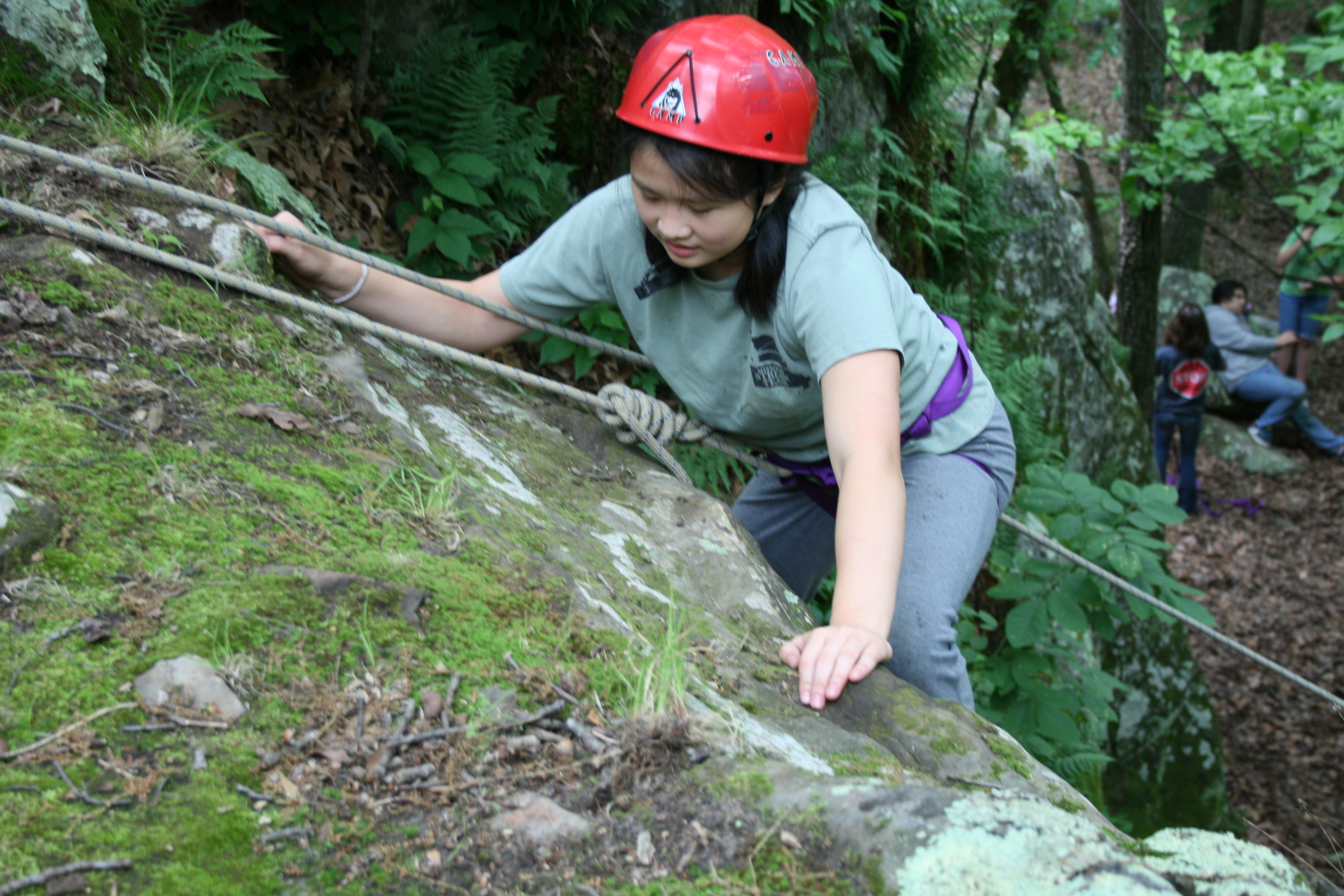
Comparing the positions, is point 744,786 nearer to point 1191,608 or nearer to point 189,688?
point 189,688

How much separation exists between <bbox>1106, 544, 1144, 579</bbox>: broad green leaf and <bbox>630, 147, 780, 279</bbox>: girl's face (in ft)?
9.74

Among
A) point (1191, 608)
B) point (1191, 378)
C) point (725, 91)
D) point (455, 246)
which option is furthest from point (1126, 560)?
point (1191, 378)

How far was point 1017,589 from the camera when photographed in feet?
14.9

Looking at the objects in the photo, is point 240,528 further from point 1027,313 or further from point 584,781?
point 1027,313

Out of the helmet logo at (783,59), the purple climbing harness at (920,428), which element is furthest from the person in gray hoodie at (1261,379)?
the helmet logo at (783,59)

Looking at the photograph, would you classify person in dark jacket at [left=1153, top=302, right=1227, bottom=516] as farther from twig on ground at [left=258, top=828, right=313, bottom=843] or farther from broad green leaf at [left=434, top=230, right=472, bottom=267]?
twig on ground at [left=258, top=828, right=313, bottom=843]

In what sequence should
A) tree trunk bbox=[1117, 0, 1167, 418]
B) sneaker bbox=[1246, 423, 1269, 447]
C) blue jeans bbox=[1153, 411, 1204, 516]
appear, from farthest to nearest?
sneaker bbox=[1246, 423, 1269, 447] < blue jeans bbox=[1153, 411, 1204, 516] < tree trunk bbox=[1117, 0, 1167, 418]

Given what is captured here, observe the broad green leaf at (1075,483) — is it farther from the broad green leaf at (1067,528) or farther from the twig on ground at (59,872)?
the twig on ground at (59,872)

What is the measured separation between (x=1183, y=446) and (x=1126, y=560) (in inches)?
309

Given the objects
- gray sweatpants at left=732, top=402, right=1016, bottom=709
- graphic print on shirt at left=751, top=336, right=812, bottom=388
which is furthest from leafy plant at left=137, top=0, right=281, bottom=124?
gray sweatpants at left=732, top=402, right=1016, bottom=709

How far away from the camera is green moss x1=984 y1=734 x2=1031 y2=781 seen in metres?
1.89

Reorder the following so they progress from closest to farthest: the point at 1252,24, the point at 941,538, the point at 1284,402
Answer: the point at 941,538, the point at 1284,402, the point at 1252,24

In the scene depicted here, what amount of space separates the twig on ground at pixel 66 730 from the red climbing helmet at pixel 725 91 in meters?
1.74

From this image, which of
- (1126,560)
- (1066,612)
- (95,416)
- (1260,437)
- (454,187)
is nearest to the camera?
(95,416)
